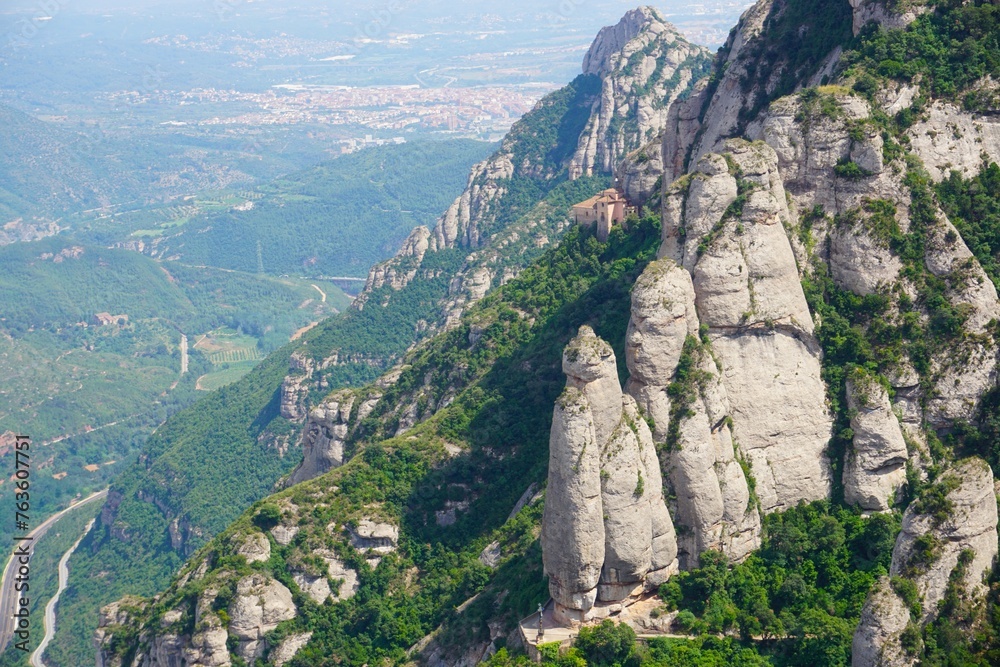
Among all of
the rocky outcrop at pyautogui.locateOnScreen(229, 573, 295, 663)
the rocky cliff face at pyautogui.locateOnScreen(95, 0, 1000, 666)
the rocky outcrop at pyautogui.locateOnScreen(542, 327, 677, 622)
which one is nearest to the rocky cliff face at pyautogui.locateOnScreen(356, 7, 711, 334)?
the rocky outcrop at pyautogui.locateOnScreen(229, 573, 295, 663)

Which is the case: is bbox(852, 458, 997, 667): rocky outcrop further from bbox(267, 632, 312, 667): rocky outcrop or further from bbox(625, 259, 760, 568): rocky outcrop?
bbox(267, 632, 312, 667): rocky outcrop

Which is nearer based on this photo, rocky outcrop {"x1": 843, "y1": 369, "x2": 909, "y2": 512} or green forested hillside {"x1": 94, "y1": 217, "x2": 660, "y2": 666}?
rocky outcrop {"x1": 843, "y1": 369, "x2": 909, "y2": 512}

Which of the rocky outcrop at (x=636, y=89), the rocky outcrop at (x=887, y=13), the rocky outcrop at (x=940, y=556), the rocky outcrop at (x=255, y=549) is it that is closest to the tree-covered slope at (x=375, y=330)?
the rocky outcrop at (x=636, y=89)

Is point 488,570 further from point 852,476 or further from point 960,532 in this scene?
point 960,532

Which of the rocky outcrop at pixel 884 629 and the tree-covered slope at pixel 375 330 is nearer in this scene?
the rocky outcrop at pixel 884 629

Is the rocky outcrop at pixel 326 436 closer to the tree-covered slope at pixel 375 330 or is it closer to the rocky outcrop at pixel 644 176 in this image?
the rocky outcrop at pixel 644 176

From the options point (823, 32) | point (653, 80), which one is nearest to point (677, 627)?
point (823, 32)
